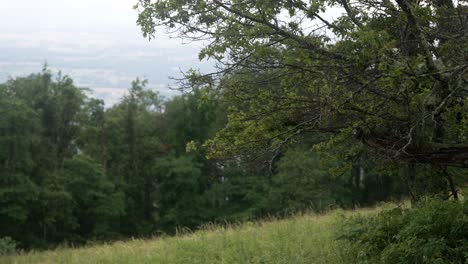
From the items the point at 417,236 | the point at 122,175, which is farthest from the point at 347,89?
the point at 122,175

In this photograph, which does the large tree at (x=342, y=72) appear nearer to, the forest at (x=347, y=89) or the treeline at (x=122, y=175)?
the forest at (x=347, y=89)

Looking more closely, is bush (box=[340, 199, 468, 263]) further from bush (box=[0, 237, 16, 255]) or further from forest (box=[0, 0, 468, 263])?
bush (box=[0, 237, 16, 255])

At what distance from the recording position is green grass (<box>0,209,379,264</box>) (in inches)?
268

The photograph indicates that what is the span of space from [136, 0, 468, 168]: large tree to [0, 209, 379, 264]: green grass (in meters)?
1.87

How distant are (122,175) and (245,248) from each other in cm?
3361

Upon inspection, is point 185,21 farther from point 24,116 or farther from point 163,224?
point 163,224

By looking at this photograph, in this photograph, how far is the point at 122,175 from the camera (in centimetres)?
3997

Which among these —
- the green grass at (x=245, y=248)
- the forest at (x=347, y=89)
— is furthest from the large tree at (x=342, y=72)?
the green grass at (x=245, y=248)

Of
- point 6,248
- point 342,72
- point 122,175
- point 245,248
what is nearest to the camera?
point 342,72

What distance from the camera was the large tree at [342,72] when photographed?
4.65 meters

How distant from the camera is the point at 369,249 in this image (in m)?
5.86

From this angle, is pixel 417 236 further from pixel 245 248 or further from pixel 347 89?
pixel 245 248

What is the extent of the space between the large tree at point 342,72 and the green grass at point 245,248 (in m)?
1.87

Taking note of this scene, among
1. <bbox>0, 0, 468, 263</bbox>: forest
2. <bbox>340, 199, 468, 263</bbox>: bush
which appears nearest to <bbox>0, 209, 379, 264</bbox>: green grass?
<bbox>340, 199, 468, 263</bbox>: bush
